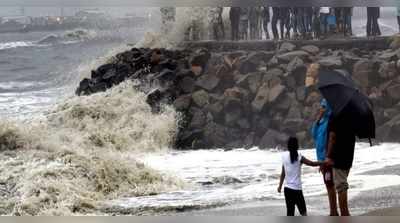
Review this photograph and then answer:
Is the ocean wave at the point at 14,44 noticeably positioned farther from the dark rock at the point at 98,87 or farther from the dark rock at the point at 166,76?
the dark rock at the point at 166,76

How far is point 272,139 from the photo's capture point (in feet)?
16.9

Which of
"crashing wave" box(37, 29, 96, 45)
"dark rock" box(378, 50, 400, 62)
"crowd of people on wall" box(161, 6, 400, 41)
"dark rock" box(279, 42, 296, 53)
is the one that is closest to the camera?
"dark rock" box(378, 50, 400, 62)

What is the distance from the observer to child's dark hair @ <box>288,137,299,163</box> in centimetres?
502

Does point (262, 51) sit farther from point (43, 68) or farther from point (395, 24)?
point (43, 68)

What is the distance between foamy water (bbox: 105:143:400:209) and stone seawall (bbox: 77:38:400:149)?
0.29 feet

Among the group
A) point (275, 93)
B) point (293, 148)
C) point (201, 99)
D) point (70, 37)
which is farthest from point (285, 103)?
point (70, 37)

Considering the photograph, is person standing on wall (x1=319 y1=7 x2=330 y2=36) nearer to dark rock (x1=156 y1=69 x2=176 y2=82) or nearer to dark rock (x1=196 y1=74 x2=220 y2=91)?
dark rock (x1=196 y1=74 x2=220 y2=91)

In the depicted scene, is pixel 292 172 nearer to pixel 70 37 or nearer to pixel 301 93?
pixel 301 93

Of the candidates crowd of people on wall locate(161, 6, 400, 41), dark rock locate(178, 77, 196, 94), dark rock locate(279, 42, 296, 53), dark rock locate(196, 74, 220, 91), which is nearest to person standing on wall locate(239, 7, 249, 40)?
crowd of people on wall locate(161, 6, 400, 41)

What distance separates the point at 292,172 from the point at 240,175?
0.37 meters

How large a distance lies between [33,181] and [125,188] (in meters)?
0.60

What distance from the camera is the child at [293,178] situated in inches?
195

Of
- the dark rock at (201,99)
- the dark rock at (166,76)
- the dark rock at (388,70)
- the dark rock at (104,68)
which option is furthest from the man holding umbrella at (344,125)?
the dark rock at (104,68)

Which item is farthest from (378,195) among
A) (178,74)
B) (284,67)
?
(178,74)
